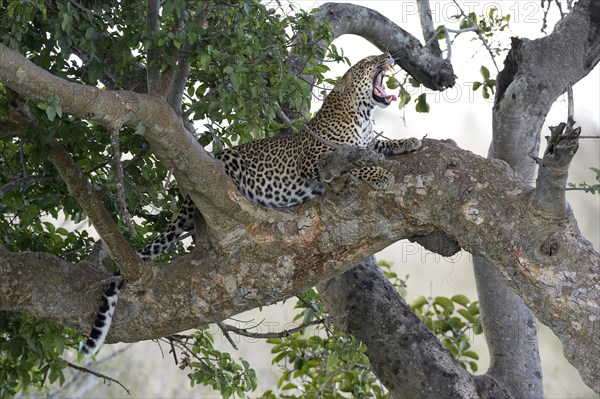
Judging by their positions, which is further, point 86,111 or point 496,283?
point 496,283

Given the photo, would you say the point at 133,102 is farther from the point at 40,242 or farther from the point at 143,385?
the point at 143,385

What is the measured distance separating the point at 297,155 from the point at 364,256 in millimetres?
1053

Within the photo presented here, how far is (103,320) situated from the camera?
6000mm

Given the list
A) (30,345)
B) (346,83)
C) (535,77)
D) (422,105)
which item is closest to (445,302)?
(422,105)

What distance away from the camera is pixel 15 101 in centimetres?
620

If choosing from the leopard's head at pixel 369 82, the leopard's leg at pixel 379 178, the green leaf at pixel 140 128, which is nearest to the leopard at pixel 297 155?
the leopard's head at pixel 369 82

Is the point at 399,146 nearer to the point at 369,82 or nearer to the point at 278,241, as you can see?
the point at 278,241

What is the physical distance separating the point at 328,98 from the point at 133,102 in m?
2.27

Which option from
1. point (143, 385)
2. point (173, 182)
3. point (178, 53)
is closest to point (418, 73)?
point (173, 182)

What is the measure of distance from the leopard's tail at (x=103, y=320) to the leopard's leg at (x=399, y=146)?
177cm

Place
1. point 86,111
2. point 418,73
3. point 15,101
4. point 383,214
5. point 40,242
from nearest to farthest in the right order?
point 86,111 → point 383,214 → point 15,101 → point 40,242 → point 418,73

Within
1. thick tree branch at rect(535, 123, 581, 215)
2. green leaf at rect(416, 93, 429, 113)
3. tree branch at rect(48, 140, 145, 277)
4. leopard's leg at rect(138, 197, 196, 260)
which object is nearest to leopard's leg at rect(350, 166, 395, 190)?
thick tree branch at rect(535, 123, 581, 215)

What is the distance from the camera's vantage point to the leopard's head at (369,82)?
7.00 meters

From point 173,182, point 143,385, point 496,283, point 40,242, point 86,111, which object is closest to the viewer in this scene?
point 86,111
